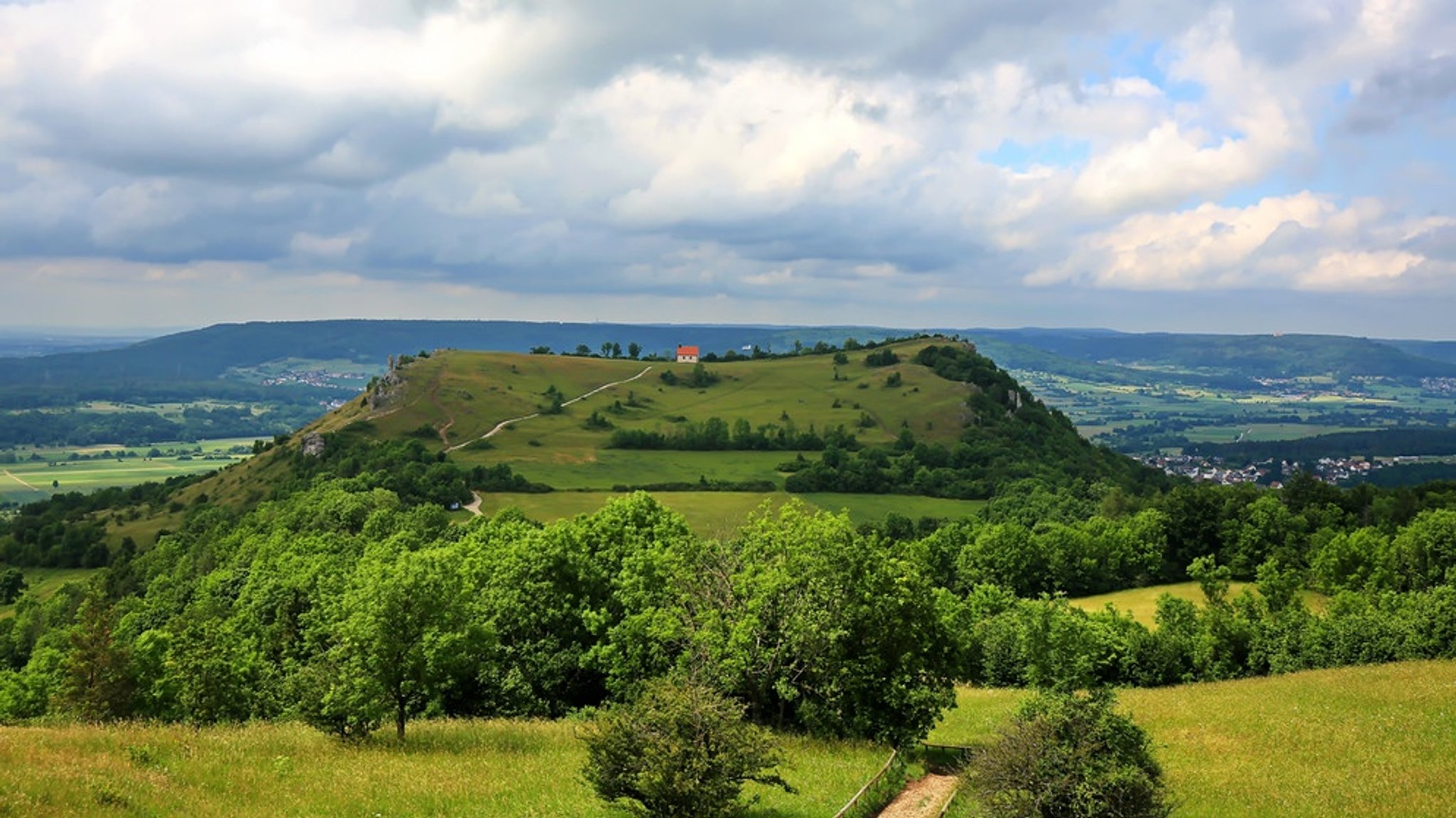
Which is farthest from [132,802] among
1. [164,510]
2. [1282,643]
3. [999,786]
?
[164,510]

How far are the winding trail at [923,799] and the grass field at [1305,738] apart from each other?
8.70 feet

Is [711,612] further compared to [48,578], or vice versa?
[48,578]

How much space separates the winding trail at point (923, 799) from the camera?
25.2 metres

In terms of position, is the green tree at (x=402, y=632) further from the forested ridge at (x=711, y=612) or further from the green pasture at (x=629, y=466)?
the green pasture at (x=629, y=466)

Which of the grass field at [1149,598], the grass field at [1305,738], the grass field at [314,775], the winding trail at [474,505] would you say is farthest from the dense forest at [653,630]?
the winding trail at [474,505]

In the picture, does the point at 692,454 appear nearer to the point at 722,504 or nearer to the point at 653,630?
the point at 722,504

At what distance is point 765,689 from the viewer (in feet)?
108

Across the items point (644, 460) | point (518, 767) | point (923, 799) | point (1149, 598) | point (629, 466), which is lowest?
point (1149, 598)

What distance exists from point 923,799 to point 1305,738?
54.2 ft

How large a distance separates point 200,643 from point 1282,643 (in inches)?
2449

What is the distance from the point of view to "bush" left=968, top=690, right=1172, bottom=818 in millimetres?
19344

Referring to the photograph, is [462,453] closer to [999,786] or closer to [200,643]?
[200,643]

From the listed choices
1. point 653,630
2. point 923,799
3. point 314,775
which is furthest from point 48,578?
point 923,799

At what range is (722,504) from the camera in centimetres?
14150
